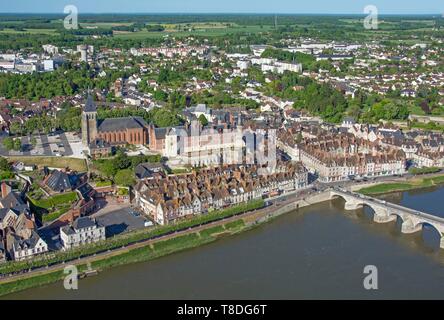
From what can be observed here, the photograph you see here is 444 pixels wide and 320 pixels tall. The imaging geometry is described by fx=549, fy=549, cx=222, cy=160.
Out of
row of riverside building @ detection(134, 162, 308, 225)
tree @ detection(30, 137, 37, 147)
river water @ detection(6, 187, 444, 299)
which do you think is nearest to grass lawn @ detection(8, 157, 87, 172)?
tree @ detection(30, 137, 37, 147)

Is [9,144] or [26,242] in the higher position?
[9,144]

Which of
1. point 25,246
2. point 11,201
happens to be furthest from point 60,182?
point 25,246

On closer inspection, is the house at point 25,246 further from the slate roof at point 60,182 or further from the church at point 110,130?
Answer: the church at point 110,130

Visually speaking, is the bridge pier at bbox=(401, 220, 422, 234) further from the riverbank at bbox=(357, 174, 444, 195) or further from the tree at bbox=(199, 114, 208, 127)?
the tree at bbox=(199, 114, 208, 127)

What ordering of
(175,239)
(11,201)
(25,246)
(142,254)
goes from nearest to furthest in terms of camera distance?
(25,246) < (142,254) < (175,239) < (11,201)

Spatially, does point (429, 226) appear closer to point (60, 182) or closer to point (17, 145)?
point (60, 182)

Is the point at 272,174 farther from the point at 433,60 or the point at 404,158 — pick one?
the point at 433,60

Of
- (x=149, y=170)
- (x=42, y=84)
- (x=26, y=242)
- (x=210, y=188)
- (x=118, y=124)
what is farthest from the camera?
(x=42, y=84)
